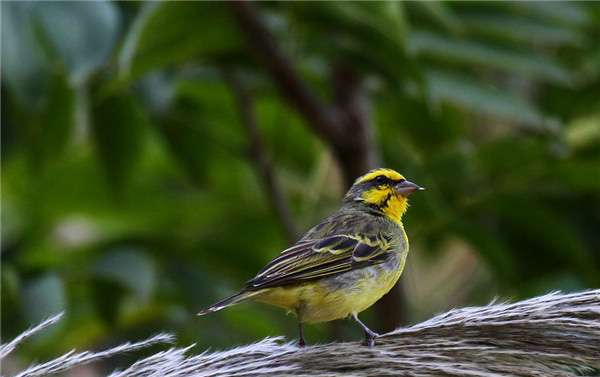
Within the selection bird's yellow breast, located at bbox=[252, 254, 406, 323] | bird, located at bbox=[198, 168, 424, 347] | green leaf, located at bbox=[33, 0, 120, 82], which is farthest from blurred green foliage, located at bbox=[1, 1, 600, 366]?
bird's yellow breast, located at bbox=[252, 254, 406, 323]

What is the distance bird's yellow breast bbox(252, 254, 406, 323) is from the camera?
3236 millimetres

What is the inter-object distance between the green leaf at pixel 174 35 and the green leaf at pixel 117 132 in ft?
1.39

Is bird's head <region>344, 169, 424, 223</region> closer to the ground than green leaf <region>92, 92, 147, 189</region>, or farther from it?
closer to the ground

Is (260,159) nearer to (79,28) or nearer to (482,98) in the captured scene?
(482,98)

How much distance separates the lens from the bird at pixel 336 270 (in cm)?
320

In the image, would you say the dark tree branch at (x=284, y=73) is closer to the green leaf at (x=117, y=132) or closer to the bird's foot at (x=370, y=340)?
the green leaf at (x=117, y=132)

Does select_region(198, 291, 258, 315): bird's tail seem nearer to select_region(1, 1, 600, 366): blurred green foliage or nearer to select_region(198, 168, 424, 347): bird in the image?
select_region(198, 168, 424, 347): bird

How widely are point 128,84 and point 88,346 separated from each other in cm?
180

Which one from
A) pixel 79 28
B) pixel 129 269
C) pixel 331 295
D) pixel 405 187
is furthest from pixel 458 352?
pixel 129 269

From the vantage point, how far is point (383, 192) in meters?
3.91

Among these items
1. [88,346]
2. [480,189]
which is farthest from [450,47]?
[88,346]

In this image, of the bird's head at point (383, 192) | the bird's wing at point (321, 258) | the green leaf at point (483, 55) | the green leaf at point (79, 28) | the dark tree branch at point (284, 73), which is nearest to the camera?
the bird's wing at point (321, 258)

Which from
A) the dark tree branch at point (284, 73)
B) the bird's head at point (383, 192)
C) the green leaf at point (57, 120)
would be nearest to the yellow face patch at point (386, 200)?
the bird's head at point (383, 192)

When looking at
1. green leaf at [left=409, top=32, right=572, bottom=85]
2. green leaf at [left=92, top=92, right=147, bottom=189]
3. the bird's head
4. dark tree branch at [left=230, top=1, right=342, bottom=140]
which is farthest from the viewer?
green leaf at [left=409, top=32, right=572, bottom=85]
